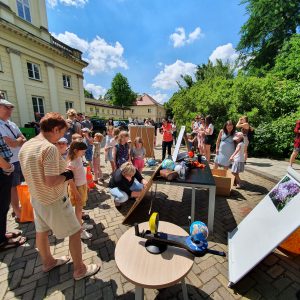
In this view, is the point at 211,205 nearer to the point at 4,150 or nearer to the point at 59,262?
the point at 59,262

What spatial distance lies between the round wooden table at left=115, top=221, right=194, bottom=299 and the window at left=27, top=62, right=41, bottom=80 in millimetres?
15572

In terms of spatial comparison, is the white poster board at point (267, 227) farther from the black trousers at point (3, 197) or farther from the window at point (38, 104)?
the window at point (38, 104)

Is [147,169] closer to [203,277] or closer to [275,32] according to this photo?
[203,277]

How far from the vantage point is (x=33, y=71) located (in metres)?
13.4

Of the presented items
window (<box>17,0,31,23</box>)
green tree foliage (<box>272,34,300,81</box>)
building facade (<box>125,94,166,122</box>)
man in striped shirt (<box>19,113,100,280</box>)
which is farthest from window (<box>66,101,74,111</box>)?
building facade (<box>125,94,166,122</box>)

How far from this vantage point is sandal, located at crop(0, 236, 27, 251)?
104 inches

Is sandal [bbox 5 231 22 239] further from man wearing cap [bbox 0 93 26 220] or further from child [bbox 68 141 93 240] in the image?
child [bbox 68 141 93 240]

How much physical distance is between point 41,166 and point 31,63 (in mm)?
15403

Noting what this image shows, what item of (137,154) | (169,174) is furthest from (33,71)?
(169,174)

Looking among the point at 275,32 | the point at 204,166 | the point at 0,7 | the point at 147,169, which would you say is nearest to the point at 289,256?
the point at 204,166

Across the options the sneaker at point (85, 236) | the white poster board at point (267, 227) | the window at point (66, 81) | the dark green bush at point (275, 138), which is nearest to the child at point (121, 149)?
the sneaker at point (85, 236)

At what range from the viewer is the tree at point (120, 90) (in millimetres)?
44094

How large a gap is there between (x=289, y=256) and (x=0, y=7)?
16.9 metres

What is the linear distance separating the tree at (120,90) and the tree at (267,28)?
31600mm
